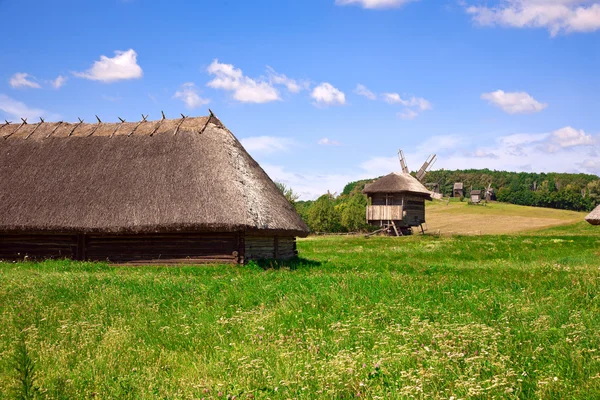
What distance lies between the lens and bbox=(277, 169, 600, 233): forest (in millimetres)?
51416

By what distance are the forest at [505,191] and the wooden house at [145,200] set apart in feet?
95.5

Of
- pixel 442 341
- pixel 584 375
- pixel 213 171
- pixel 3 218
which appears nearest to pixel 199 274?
pixel 213 171

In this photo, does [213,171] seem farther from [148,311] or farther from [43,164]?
[148,311]

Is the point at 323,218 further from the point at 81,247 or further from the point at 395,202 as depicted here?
the point at 81,247

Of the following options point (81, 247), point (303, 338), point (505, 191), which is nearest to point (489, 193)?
point (505, 191)

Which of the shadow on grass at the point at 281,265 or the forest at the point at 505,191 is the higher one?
the forest at the point at 505,191

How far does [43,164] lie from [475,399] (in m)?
20.6

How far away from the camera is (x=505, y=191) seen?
92938mm

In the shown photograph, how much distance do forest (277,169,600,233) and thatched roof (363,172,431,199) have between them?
966cm

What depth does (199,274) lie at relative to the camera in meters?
16.2

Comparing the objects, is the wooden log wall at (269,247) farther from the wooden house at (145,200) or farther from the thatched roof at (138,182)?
the thatched roof at (138,182)

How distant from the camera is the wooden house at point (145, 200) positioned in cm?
1827

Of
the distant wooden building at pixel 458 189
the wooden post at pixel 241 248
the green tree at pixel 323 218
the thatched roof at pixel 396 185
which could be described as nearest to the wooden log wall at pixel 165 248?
the wooden post at pixel 241 248

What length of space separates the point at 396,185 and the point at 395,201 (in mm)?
1549
